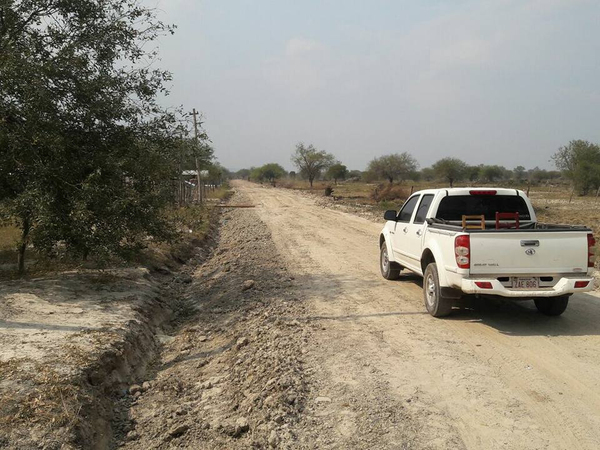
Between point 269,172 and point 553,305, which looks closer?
point 553,305

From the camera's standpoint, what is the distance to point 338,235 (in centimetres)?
Result: 1794

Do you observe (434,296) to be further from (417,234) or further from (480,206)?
(480,206)

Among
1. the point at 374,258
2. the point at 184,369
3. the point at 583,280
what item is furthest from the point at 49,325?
the point at 374,258

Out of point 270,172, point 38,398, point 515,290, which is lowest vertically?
point 38,398

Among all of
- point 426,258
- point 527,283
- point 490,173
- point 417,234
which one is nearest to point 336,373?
point 527,283

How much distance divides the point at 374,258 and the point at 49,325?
822 centimetres

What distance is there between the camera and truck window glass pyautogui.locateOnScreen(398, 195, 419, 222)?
8907 millimetres

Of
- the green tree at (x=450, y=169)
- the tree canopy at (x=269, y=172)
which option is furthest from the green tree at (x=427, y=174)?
the tree canopy at (x=269, y=172)

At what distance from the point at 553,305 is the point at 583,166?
5468cm

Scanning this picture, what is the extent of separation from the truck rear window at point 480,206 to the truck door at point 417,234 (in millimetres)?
298

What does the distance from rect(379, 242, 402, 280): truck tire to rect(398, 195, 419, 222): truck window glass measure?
3.13ft

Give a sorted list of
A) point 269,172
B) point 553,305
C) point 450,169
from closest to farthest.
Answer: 1. point 553,305
2. point 450,169
3. point 269,172

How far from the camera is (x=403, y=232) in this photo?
889cm

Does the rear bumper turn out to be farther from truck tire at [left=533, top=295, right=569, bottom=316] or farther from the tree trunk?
the tree trunk
